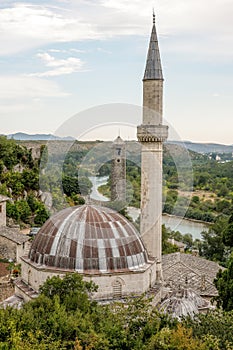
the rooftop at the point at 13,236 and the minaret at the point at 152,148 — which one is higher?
the minaret at the point at 152,148

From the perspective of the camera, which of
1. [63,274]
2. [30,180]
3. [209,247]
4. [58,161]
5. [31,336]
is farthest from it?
[30,180]

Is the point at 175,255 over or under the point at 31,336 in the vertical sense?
under

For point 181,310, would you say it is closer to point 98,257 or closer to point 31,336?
point 98,257

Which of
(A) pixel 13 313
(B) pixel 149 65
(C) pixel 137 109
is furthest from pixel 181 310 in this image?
(B) pixel 149 65

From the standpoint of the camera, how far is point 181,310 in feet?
52.3

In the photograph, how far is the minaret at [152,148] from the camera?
19.4 meters

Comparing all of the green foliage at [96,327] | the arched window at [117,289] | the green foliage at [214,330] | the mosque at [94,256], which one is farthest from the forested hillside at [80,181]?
the green foliage at [214,330]

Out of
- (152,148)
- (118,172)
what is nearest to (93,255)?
(152,148)

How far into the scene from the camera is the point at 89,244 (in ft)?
52.0

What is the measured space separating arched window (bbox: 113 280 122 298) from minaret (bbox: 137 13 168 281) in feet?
12.3

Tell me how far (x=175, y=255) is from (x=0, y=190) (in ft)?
58.7

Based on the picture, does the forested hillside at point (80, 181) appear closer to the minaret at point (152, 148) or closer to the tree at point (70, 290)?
the minaret at point (152, 148)

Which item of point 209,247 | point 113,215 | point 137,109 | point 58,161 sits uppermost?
point 137,109

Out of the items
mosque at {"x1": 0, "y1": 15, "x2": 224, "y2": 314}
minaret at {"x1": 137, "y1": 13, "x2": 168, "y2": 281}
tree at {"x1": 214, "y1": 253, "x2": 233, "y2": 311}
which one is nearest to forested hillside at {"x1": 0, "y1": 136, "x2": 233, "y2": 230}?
Result: minaret at {"x1": 137, "y1": 13, "x2": 168, "y2": 281}
